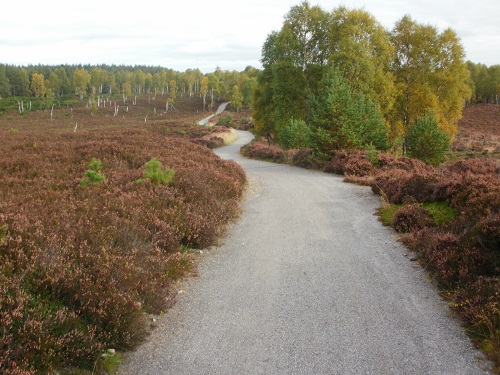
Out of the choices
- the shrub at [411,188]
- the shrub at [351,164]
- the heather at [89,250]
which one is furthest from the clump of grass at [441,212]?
the shrub at [351,164]

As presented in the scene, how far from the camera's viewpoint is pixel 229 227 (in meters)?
9.82

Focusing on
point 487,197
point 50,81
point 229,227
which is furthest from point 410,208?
point 50,81

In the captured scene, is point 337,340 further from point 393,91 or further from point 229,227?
point 393,91

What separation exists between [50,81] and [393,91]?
121 m

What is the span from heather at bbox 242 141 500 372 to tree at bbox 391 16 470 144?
22.7 m

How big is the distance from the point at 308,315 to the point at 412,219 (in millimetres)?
5199

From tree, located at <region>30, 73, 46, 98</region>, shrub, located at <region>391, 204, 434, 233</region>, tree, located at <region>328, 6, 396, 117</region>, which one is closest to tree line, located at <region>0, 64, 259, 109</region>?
tree, located at <region>30, 73, 46, 98</region>

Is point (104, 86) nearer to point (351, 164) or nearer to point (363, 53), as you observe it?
point (363, 53)

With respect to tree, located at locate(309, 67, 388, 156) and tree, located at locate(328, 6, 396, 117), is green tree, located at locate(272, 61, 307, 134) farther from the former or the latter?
tree, located at locate(309, 67, 388, 156)

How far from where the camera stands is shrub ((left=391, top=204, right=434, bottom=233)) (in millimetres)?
8703

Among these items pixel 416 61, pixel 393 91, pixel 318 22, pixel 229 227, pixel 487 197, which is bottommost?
pixel 229 227

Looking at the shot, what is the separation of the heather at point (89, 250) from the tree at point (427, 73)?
28010mm

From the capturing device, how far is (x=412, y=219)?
29.6ft

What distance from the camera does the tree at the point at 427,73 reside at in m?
33.2
